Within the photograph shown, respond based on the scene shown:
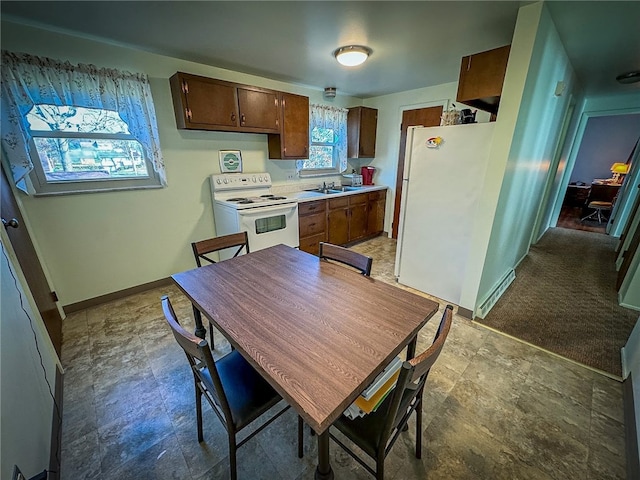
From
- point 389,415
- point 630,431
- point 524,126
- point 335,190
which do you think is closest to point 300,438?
point 389,415

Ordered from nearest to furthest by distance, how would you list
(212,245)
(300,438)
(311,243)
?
(300,438) < (212,245) < (311,243)

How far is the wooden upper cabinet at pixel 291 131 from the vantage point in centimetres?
311

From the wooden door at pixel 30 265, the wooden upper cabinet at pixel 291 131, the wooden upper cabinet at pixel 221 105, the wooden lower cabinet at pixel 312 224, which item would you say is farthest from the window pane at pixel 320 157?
the wooden door at pixel 30 265

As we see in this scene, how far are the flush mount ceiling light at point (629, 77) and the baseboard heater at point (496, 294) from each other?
2.63 meters

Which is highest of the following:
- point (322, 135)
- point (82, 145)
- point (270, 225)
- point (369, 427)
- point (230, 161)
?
point (322, 135)

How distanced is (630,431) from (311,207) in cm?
299

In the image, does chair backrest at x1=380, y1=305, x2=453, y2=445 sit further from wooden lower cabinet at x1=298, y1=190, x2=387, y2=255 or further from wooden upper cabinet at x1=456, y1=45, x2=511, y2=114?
wooden lower cabinet at x1=298, y1=190, x2=387, y2=255

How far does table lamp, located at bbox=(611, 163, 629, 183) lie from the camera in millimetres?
5763

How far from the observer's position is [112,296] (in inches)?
101

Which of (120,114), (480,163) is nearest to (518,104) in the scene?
(480,163)

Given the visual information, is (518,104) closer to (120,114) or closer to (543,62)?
(543,62)

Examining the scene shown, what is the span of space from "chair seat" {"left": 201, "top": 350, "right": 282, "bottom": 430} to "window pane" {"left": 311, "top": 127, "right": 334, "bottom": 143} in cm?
343

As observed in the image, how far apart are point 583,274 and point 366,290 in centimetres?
346

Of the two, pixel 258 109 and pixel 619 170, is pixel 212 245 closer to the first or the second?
pixel 258 109
